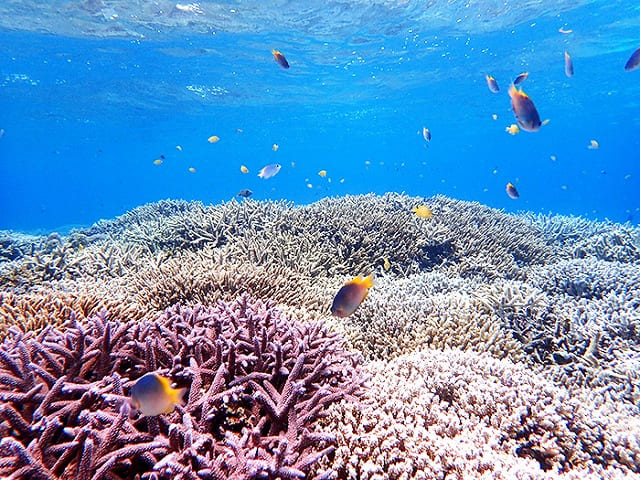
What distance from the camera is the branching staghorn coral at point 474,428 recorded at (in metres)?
2.39

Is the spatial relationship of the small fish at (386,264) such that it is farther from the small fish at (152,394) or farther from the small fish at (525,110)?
the small fish at (152,394)

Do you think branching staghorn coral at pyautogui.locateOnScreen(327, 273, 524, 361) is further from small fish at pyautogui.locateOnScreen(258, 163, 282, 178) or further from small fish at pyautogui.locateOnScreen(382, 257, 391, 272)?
small fish at pyautogui.locateOnScreen(258, 163, 282, 178)

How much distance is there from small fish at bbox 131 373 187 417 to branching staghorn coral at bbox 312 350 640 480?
112 cm

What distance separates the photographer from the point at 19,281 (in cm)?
672

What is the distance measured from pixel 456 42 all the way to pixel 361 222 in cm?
2468

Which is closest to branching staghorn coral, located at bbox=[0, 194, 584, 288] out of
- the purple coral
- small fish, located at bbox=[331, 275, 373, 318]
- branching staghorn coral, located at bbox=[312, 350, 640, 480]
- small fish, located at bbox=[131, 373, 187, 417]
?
small fish, located at bbox=[331, 275, 373, 318]

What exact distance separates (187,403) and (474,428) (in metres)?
2.15

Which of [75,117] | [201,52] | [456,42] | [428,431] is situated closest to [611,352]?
[428,431]

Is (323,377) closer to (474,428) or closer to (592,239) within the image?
(474,428)

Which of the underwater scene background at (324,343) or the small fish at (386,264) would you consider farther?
the small fish at (386,264)

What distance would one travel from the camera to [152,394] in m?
2.20

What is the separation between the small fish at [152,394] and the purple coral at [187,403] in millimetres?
155

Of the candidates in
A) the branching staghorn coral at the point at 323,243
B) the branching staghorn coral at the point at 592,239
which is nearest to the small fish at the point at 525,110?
the branching staghorn coral at the point at 323,243

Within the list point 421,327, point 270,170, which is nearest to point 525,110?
point 421,327
